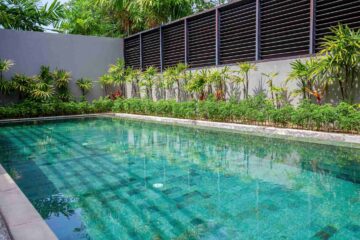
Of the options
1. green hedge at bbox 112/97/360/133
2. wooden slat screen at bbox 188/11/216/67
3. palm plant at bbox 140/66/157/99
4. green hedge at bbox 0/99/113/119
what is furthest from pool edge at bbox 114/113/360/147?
green hedge at bbox 0/99/113/119

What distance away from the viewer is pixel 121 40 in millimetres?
17188

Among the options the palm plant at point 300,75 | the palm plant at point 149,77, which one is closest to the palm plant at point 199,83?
Result: the palm plant at point 149,77

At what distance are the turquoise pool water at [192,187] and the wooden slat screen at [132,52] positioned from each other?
9407mm

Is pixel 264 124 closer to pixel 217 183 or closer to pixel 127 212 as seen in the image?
pixel 217 183

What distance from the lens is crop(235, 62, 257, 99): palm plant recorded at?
9.90 m

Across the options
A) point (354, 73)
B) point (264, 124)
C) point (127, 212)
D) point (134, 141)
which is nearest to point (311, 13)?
point (354, 73)

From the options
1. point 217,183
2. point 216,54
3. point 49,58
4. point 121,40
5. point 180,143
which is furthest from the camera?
point 121,40

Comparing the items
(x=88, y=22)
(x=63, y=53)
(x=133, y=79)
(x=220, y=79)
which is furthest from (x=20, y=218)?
(x=88, y=22)

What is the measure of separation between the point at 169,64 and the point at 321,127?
8.14 meters

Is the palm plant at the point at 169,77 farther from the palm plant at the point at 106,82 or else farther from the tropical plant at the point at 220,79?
the palm plant at the point at 106,82

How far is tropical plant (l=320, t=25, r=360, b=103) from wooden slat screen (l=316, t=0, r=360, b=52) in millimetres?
157

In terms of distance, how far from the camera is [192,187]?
163 inches

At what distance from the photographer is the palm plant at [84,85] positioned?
15.5 meters

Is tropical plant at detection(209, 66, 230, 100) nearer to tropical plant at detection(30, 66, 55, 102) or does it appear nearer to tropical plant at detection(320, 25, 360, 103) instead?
tropical plant at detection(320, 25, 360, 103)
